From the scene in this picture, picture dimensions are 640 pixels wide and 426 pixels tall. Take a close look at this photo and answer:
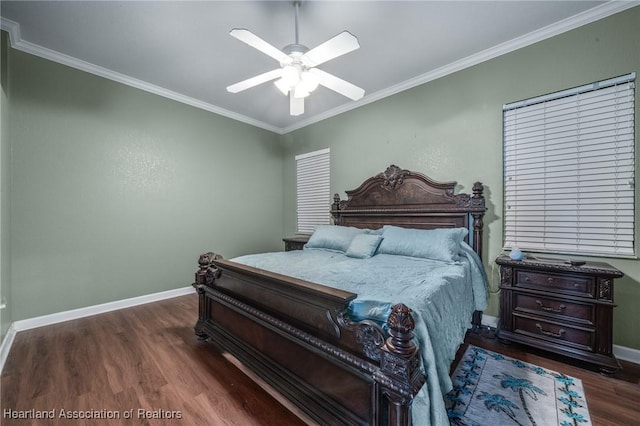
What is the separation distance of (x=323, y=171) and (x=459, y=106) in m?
2.23

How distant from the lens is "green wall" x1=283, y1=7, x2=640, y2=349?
2172mm

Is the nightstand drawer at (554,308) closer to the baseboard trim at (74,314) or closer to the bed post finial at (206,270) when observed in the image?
the bed post finial at (206,270)

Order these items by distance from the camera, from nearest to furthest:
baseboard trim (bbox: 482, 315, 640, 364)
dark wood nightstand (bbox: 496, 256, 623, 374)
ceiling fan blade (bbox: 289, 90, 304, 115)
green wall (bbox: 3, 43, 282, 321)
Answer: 1. dark wood nightstand (bbox: 496, 256, 623, 374)
2. baseboard trim (bbox: 482, 315, 640, 364)
3. ceiling fan blade (bbox: 289, 90, 304, 115)
4. green wall (bbox: 3, 43, 282, 321)

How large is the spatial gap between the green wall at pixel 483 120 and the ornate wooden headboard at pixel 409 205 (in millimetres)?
184

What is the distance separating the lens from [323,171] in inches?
177

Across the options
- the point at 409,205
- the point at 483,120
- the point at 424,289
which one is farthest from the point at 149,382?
the point at 483,120

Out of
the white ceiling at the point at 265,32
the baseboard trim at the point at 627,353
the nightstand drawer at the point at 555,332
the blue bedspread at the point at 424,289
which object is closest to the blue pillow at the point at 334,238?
the blue bedspread at the point at 424,289

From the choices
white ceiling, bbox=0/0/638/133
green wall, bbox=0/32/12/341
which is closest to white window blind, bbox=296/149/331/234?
white ceiling, bbox=0/0/638/133

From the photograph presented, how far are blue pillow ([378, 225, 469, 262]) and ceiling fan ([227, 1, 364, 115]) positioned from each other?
1511 millimetres

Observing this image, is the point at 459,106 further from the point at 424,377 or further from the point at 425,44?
the point at 424,377

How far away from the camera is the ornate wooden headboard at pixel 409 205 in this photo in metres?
2.78

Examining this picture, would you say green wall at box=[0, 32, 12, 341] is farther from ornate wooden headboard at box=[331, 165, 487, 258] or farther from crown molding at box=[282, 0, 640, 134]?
crown molding at box=[282, 0, 640, 134]

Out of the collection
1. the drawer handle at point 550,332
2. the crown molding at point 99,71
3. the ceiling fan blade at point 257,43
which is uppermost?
the crown molding at point 99,71

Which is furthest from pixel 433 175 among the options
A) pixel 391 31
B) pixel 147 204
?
pixel 147 204
